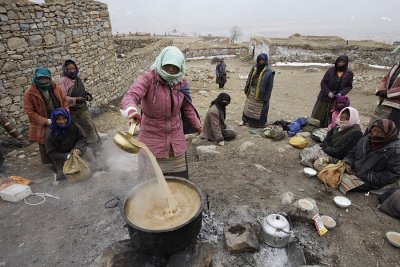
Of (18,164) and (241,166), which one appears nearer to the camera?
(241,166)

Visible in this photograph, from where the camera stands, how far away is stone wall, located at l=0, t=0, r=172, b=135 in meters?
5.07

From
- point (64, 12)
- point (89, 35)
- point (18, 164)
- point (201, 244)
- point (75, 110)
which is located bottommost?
point (18, 164)

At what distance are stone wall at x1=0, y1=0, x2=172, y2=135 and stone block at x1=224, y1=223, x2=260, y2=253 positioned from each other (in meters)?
5.02

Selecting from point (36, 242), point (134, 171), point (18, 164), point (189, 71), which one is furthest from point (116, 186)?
point (189, 71)

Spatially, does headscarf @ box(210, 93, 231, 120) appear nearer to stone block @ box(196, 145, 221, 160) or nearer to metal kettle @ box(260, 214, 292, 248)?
stone block @ box(196, 145, 221, 160)

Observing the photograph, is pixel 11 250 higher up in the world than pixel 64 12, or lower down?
lower down

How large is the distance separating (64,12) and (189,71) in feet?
28.1

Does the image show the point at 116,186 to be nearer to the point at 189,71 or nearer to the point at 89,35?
the point at 89,35

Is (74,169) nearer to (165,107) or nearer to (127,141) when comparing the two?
(165,107)

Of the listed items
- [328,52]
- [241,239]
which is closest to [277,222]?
[241,239]

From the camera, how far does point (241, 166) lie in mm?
4398

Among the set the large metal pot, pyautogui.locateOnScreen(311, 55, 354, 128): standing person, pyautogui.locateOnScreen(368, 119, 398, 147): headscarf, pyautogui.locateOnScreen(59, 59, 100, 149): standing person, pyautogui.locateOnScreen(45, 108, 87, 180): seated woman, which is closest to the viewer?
the large metal pot

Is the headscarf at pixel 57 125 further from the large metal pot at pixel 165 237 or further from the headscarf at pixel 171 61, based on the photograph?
the large metal pot at pixel 165 237

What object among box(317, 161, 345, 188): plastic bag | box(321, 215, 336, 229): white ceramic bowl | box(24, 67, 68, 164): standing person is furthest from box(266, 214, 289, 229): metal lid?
box(24, 67, 68, 164): standing person
